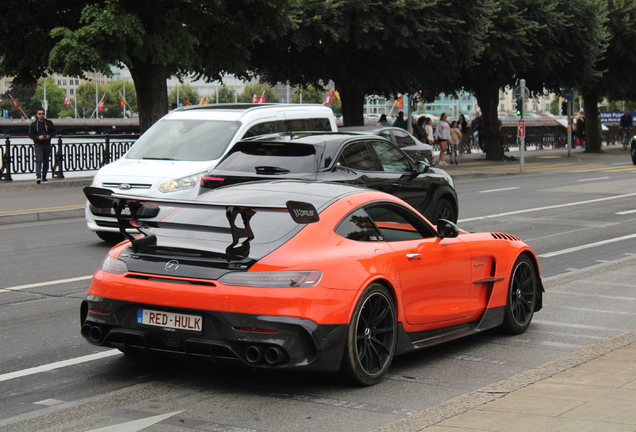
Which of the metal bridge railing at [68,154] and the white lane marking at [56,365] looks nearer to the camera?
the white lane marking at [56,365]

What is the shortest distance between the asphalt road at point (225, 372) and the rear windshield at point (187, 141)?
2.40 metres

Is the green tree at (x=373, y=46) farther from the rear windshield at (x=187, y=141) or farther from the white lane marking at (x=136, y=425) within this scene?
the white lane marking at (x=136, y=425)

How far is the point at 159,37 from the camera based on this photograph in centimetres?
2456

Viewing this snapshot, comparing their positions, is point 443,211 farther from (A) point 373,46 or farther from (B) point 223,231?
(A) point 373,46

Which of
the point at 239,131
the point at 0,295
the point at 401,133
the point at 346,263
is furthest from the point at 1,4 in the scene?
the point at 346,263

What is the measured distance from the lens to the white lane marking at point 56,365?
612 centimetres

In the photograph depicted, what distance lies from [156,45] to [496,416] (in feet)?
69.1

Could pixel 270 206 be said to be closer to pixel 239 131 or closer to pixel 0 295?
pixel 0 295

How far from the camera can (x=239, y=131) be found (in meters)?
14.2

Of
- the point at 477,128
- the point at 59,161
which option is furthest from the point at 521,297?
the point at 477,128

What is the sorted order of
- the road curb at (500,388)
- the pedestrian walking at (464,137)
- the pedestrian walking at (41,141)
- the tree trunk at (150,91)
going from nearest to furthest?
the road curb at (500,388) → the pedestrian walking at (41,141) → the tree trunk at (150,91) → the pedestrian walking at (464,137)

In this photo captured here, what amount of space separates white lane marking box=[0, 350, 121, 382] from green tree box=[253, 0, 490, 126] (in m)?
25.0

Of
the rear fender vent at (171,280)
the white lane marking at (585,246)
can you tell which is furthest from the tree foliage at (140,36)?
the rear fender vent at (171,280)

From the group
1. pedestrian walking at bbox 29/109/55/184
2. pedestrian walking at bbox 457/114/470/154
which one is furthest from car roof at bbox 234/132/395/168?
pedestrian walking at bbox 457/114/470/154
